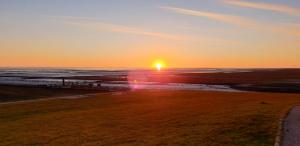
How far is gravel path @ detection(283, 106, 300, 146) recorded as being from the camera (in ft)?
56.0

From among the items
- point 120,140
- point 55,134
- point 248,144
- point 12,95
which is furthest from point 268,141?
point 12,95

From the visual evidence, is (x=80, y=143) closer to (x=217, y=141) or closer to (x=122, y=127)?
(x=122, y=127)

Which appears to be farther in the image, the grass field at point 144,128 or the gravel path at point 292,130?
the grass field at point 144,128

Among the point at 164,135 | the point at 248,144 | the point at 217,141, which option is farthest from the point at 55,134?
the point at 248,144

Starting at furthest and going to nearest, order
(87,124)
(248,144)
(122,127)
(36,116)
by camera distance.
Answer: (36,116), (87,124), (122,127), (248,144)

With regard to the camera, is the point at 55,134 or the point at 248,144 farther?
the point at 55,134

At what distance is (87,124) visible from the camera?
2456cm

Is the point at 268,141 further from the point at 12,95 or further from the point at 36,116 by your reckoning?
the point at 12,95

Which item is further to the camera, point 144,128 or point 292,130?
point 144,128

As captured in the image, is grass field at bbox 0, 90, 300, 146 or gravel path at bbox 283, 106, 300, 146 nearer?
gravel path at bbox 283, 106, 300, 146

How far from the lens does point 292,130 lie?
19.9m

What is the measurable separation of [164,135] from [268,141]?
4.83 m

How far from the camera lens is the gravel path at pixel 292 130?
17059mm

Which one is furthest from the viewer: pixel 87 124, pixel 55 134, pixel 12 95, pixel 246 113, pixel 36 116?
pixel 12 95
